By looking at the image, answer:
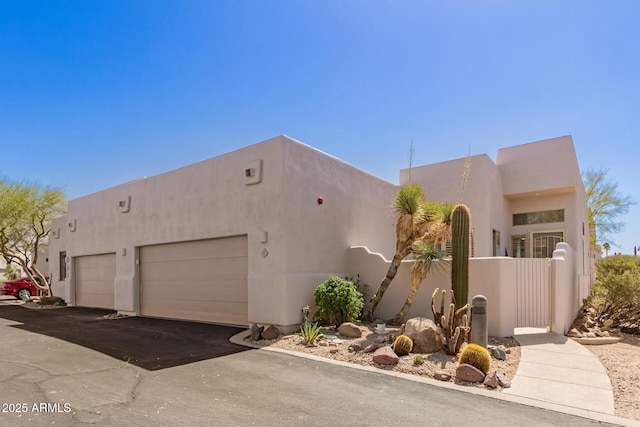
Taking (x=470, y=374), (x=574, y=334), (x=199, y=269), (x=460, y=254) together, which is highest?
(x=460, y=254)

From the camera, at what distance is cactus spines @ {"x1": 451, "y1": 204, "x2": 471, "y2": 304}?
8.94m

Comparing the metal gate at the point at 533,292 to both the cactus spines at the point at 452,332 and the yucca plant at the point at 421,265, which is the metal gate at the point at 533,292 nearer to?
the yucca plant at the point at 421,265

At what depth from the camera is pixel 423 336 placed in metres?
7.85

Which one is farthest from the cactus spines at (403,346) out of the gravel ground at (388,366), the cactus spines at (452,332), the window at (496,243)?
the window at (496,243)

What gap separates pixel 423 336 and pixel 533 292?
421 centimetres

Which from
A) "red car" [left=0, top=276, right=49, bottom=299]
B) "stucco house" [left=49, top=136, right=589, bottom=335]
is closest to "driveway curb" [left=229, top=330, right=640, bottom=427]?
"stucco house" [left=49, top=136, right=589, bottom=335]

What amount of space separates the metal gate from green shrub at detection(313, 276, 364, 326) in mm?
4146

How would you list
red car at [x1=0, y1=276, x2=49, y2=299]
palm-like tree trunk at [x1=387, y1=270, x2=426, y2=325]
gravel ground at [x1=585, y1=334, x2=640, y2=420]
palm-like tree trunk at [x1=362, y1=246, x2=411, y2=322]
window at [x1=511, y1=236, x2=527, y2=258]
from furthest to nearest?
red car at [x1=0, y1=276, x2=49, y2=299] < window at [x1=511, y1=236, x2=527, y2=258] < palm-like tree trunk at [x1=362, y1=246, x2=411, y2=322] < palm-like tree trunk at [x1=387, y1=270, x2=426, y2=325] < gravel ground at [x1=585, y1=334, x2=640, y2=420]

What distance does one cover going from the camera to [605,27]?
9742 mm

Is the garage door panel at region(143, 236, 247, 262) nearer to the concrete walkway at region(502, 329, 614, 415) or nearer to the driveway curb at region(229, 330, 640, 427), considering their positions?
the driveway curb at region(229, 330, 640, 427)

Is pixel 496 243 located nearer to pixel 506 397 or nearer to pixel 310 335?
pixel 310 335

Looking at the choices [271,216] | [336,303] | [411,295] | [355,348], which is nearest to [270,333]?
[336,303]

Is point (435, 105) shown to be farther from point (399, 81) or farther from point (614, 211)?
point (614, 211)

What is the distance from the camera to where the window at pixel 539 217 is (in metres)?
16.9
